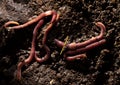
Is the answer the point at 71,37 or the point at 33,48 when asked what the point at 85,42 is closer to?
the point at 71,37

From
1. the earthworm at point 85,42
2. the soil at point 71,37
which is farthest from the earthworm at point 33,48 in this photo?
the earthworm at point 85,42

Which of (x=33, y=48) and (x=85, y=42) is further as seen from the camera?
(x=33, y=48)

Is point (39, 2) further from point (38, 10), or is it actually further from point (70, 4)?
point (70, 4)

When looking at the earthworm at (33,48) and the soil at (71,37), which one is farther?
the soil at (71,37)

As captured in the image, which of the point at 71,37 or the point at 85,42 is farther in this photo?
the point at 71,37

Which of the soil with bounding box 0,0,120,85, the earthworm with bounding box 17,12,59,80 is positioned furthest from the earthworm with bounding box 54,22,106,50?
the earthworm with bounding box 17,12,59,80

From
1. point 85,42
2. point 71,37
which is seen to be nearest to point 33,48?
point 71,37

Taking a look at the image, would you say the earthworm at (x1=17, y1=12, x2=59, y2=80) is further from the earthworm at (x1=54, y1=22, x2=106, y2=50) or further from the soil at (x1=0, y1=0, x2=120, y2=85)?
the earthworm at (x1=54, y1=22, x2=106, y2=50)

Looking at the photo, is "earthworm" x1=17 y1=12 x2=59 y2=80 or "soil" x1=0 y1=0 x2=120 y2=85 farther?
"soil" x1=0 y1=0 x2=120 y2=85

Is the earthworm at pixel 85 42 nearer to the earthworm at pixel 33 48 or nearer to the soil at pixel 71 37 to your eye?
the soil at pixel 71 37
